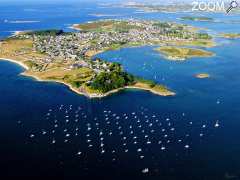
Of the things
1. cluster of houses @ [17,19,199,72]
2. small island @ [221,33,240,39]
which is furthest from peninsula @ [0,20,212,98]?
small island @ [221,33,240,39]

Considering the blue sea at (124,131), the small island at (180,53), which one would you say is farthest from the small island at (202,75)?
the small island at (180,53)

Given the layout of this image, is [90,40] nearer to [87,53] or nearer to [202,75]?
[87,53]

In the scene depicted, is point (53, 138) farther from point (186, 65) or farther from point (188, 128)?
point (186, 65)

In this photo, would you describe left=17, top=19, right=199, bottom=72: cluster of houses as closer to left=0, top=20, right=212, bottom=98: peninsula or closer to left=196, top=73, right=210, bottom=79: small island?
left=0, top=20, right=212, bottom=98: peninsula

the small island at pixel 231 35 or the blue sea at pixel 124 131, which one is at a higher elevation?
the small island at pixel 231 35

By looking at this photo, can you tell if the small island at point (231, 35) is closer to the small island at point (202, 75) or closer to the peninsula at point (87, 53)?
the peninsula at point (87, 53)

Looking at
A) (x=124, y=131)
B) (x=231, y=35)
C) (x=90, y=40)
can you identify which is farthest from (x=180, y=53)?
(x=124, y=131)
